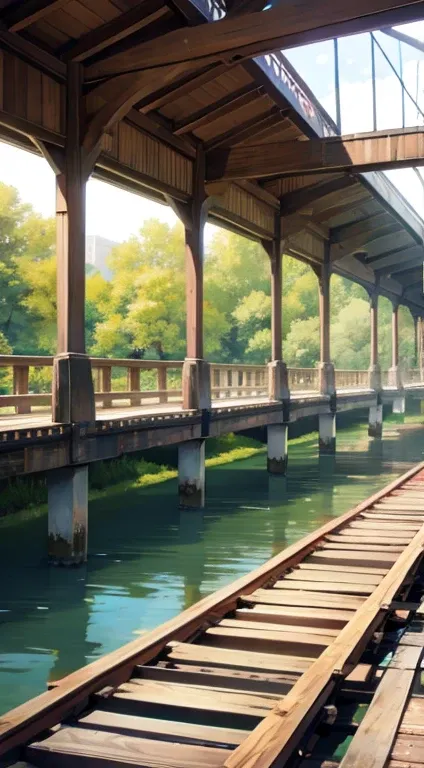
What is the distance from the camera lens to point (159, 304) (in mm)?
42656

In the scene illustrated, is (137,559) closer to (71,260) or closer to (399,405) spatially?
(71,260)

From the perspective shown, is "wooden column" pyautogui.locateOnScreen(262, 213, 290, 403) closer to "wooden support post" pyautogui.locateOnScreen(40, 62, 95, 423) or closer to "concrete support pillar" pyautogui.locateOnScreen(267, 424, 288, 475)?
"concrete support pillar" pyautogui.locateOnScreen(267, 424, 288, 475)

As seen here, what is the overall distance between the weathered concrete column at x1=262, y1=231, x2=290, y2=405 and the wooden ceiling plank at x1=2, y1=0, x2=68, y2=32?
1155cm

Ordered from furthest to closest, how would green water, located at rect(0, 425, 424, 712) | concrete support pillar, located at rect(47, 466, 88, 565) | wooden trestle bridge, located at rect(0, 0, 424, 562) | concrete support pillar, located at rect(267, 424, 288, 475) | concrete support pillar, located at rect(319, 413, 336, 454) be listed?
1. concrete support pillar, located at rect(319, 413, 336, 454)
2. concrete support pillar, located at rect(267, 424, 288, 475)
3. concrete support pillar, located at rect(47, 466, 88, 565)
4. wooden trestle bridge, located at rect(0, 0, 424, 562)
5. green water, located at rect(0, 425, 424, 712)

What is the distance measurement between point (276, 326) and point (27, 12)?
12.6m

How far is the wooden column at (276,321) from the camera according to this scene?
72.0ft

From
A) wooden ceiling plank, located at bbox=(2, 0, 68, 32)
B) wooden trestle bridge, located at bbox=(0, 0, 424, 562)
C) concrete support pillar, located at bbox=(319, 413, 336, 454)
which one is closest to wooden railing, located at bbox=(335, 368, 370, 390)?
concrete support pillar, located at bbox=(319, 413, 336, 454)

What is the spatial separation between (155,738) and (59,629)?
423 centimetres

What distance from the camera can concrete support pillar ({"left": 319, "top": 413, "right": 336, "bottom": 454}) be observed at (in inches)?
1129

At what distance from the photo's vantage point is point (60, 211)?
11852mm

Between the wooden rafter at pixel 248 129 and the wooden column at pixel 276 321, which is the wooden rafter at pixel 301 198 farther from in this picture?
the wooden rafter at pixel 248 129

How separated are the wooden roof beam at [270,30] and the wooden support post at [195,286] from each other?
514 cm

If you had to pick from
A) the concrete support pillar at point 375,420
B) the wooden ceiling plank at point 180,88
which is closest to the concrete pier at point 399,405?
the concrete support pillar at point 375,420

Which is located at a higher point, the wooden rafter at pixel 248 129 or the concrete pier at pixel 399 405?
the wooden rafter at pixel 248 129
